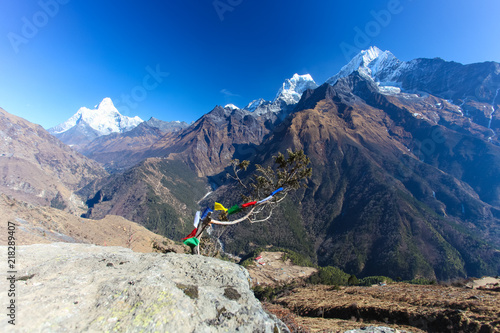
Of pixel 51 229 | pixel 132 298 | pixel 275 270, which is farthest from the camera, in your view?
pixel 275 270

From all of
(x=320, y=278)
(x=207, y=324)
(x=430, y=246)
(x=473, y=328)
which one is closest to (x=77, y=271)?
(x=207, y=324)

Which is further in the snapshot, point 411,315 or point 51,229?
point 51,229

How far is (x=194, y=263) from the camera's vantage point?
7.93 metres

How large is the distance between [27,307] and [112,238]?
7993 cm

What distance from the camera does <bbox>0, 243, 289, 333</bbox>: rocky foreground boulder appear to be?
4.59 m

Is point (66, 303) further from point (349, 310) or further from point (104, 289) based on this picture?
point (349, 310)

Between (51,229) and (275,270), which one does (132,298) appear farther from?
(275,270)

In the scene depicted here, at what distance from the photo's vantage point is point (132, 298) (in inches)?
210

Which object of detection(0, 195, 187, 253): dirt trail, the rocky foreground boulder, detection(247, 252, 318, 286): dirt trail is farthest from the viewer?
detection(247, 252, 318, 286): dirt trail

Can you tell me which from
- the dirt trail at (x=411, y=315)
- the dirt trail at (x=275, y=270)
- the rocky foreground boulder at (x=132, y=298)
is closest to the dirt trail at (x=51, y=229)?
the dirt trail at (x=411, y=315)

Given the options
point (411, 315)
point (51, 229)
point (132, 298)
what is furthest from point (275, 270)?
point (132, 298)

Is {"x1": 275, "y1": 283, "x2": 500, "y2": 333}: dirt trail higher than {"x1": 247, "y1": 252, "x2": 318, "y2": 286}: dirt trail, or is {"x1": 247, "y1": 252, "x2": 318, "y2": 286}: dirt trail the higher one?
{"x1": 275, "y1": 283, "x2": 500, "y2": 333}: dirt trail

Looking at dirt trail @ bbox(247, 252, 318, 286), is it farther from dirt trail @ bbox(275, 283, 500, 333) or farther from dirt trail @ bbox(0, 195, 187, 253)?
dirt trail @ bbox(275, 283, 500, 333)

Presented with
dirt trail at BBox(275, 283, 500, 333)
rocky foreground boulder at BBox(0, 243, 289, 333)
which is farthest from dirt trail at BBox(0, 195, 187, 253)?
rocky foreground boulder at BBox(0, 243, 289, 333)
